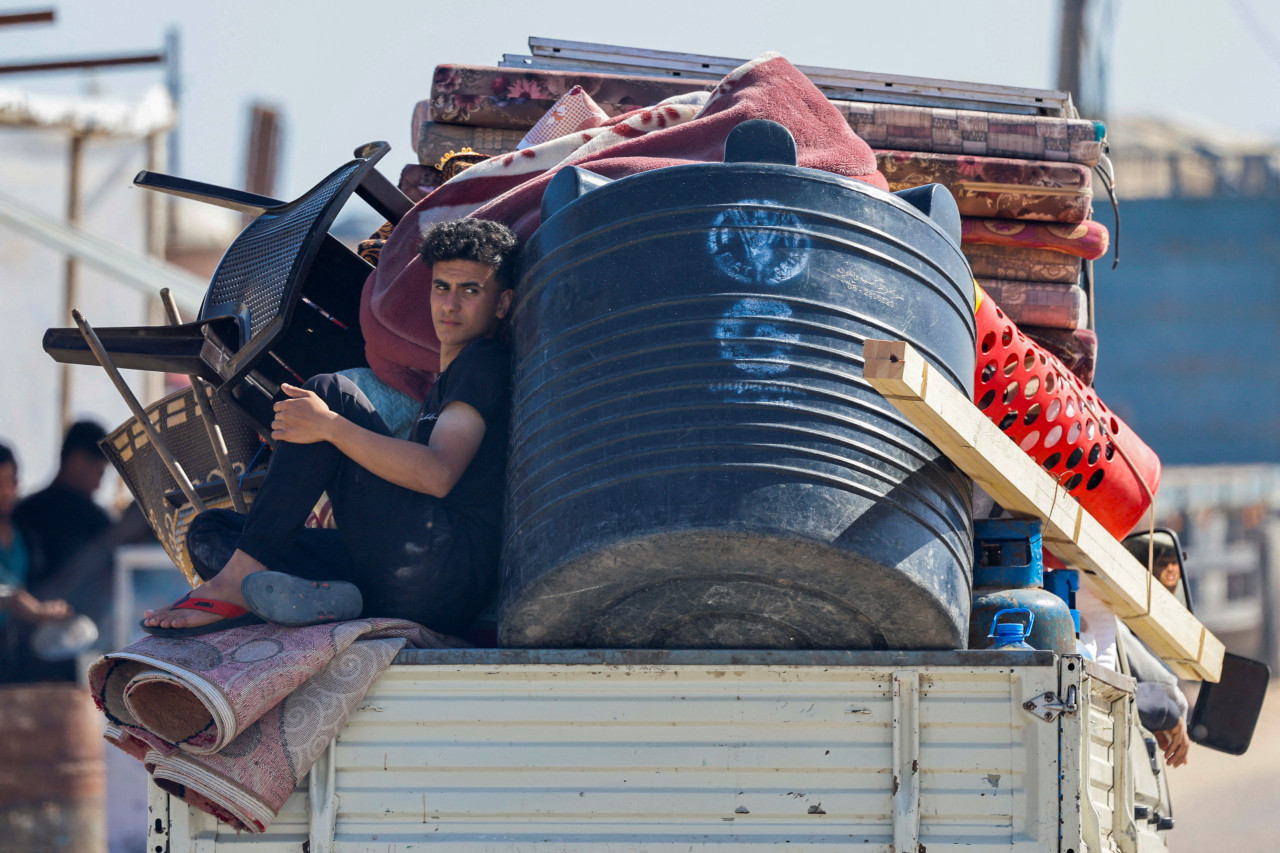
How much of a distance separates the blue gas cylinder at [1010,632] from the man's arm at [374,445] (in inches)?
45.6

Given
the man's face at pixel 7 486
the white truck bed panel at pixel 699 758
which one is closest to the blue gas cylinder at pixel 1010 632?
the white truck bed panel at pixel 699 758

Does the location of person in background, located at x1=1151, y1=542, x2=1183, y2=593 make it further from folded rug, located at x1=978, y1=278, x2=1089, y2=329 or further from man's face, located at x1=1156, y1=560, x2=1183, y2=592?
folded rug, located at x1=978, y1=278, x2=1089, y2=329

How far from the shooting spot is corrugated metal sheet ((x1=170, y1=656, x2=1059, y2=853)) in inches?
98.7

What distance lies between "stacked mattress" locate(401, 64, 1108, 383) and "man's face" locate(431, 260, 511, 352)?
884 millimetres

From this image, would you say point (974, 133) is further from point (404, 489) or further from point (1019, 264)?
point (404, 489)

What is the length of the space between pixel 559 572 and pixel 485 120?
195 centimetres

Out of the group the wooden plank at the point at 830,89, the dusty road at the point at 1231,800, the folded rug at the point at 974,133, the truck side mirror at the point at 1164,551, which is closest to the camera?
the folded rug at the point at 974,133

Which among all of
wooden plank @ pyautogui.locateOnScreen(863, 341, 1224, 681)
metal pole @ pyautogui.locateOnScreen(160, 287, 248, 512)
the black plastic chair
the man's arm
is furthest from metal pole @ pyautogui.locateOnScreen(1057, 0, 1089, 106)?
the man's arm

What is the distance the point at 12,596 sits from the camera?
7.05 m

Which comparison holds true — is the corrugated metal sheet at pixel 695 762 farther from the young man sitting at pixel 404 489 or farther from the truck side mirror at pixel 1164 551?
the truck side mirror at pixel 1164 551

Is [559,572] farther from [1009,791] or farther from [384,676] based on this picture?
[1009,791]

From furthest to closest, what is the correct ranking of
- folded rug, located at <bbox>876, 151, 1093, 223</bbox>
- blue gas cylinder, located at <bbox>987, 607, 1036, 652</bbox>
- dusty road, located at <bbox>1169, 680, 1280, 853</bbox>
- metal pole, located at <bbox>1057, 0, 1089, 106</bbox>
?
metal pole, located at <bbox>1057, 0, 1089, 106</bbox> → dusty road, located at <bbox>1169, 680, 1280, 853</bbox> → folded rug, located at <bbox>876, 151, 1093, 223</bbox> → blue gas cylinder, located at <bbox>987, 607, 1036, 652</bbox>

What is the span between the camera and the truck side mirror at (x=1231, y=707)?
4.68m

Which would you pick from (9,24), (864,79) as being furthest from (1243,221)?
(864,79)
